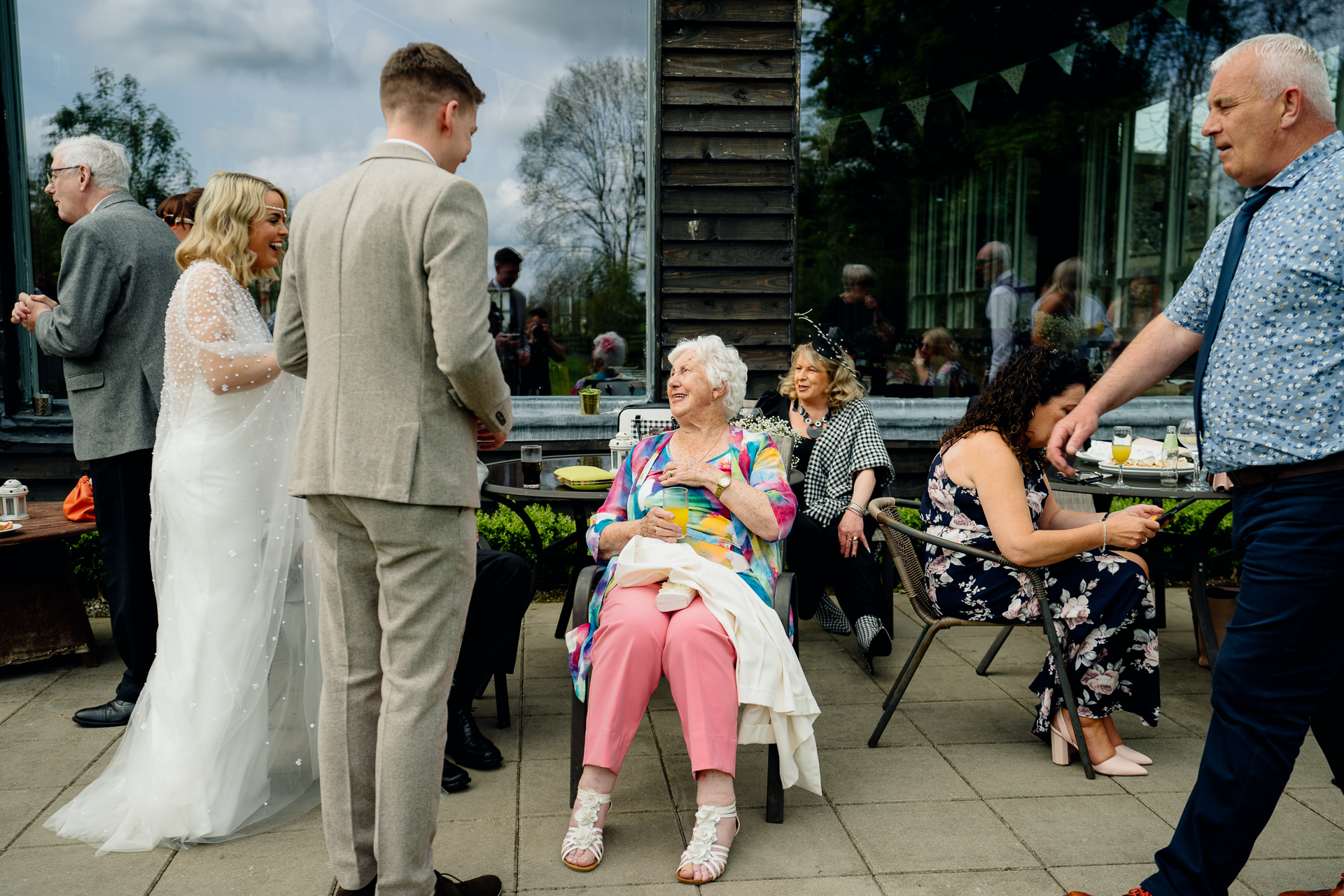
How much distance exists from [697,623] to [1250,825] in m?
1.27

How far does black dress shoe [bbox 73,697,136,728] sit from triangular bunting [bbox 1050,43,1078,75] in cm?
671

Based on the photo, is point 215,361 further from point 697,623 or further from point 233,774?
point 697,623

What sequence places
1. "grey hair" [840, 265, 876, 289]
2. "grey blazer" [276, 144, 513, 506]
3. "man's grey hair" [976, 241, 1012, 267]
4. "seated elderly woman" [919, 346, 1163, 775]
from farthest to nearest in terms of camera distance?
"man's grey hair" [976, 241, 1012, 267] → "grey hair" [840, 265, 876, 289] → "seated elderly woman" [919, 346, 1163, 775] → "grey blazer" [276, 144, 513, 506]

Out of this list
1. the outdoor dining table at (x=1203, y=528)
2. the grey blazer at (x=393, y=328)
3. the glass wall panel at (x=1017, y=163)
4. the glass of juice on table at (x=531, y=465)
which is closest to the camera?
the grey blazer at (x=393, y=328)

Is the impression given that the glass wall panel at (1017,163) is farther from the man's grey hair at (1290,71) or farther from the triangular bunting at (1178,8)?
the man's grey hair at (1290,71)

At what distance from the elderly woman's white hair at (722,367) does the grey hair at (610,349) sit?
2562 mm

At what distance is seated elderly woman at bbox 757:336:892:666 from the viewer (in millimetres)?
4066

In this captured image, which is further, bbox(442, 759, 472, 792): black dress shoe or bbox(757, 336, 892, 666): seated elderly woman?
Answer: bbox(757, 336, 892, 666): seated elderly woman

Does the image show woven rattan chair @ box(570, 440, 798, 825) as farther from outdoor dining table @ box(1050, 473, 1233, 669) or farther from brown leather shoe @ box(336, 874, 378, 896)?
outdoor dining table @ box(1050, 473, 1233, 669)

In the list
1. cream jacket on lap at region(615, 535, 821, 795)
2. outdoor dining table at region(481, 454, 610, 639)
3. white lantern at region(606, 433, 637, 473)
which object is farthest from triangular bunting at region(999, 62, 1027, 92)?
cream jacket on lap at region(615, 535, 821, 795)

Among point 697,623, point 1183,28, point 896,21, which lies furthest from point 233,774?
point 1183,28

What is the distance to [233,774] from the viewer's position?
2.58 meters

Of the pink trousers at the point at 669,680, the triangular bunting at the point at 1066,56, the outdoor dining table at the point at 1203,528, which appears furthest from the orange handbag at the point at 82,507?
the triangular bunting at the point at 1066,56

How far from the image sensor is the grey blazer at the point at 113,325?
320cm
